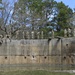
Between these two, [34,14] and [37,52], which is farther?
[34,14]

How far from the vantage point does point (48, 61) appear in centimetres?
4347

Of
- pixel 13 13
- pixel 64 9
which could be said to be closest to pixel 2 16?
pixel 13 13

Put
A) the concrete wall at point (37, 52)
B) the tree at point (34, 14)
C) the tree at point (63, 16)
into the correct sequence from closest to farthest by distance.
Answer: the concrete wall at point (37, 52) → the tree at point (34, 14) → the tree at point (63, 16)

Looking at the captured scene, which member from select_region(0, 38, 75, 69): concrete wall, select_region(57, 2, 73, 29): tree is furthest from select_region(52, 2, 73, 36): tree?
select_region(0, 38, 75, 69): concrete wall

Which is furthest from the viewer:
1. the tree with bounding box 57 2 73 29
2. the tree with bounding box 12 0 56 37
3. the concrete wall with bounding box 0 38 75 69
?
the tree with bounding box 57 2 73 29

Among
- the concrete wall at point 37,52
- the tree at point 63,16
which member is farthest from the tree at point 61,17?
the concrete wall at point 37,52

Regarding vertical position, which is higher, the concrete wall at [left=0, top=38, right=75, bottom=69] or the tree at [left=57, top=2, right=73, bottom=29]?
the tree at [left=57, top=2, right=73, bottom=29]

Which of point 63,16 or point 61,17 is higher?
point 63,16

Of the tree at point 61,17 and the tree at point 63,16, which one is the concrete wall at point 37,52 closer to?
the tree at point 61,17

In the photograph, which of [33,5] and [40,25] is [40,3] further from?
[40,25]

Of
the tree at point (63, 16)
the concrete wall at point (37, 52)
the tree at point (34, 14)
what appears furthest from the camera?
the tree at point (63, 16)

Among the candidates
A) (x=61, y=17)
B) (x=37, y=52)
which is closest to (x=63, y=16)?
(x=61, y=17)

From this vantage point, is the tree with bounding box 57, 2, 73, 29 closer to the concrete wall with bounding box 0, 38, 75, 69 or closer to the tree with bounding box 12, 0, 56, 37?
the tree with bounding box 12, 0, 56, 37

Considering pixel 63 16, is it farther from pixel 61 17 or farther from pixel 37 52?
pixel 37 52
